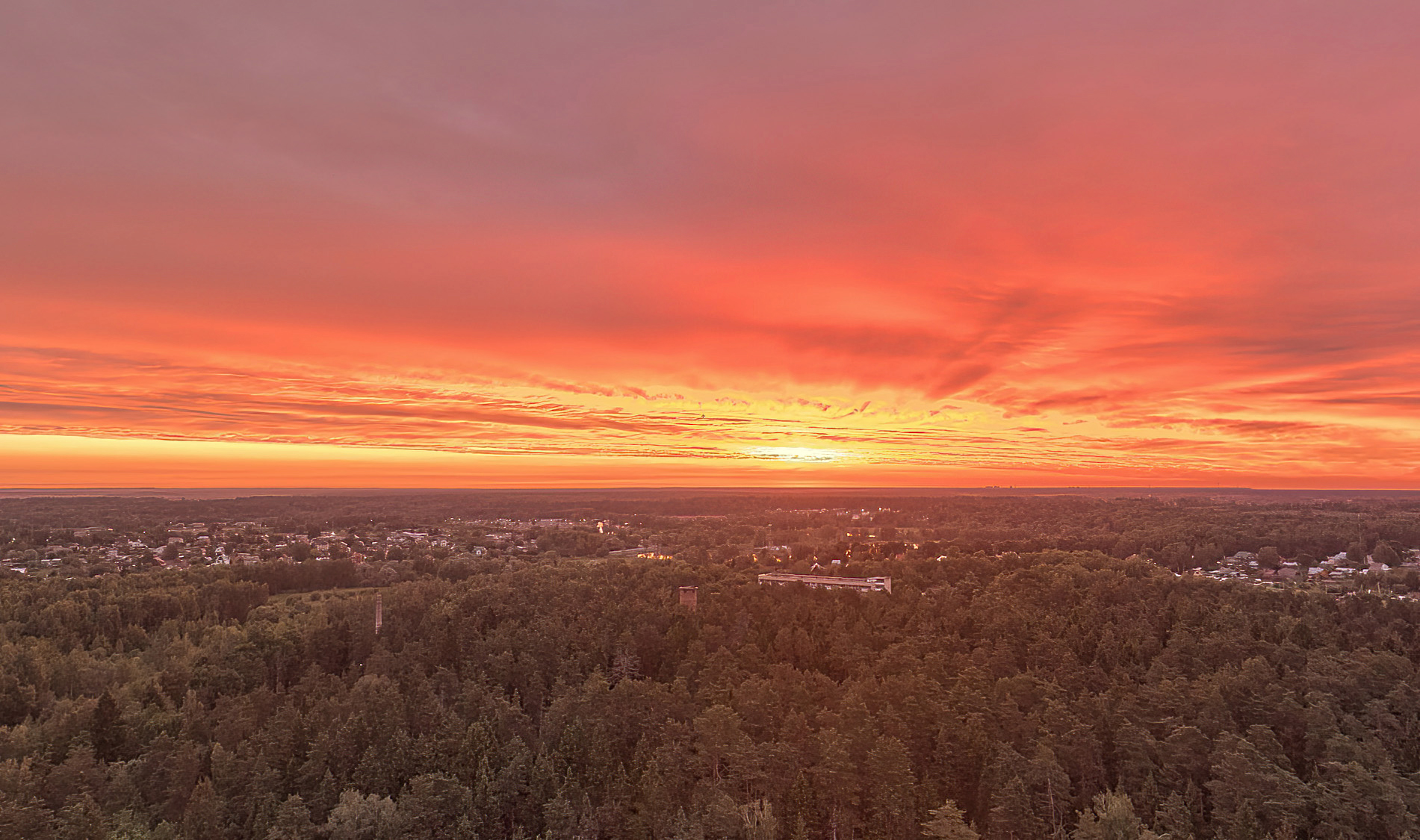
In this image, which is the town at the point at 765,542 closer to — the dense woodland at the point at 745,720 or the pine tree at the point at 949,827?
the dense woodland at the point at 745,720

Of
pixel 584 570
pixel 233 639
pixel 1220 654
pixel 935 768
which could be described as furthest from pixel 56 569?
pixel 1220 654

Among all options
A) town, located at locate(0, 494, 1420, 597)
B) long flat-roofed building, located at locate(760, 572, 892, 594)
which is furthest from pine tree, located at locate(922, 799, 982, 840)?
town, located at locate(0, 494, 1420, 597)

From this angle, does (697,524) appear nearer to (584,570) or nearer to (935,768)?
(584,570)

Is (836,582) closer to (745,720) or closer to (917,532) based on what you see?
(745,720)

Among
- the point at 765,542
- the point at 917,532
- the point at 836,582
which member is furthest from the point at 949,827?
the point at 917,532

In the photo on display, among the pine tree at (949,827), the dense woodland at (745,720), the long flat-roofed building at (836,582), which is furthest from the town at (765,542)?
the pine tree at (949,827)

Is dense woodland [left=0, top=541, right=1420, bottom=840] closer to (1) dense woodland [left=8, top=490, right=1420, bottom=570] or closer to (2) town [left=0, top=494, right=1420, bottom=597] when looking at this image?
(2) town [left=0, top=494, right=1420, bottom=597]
